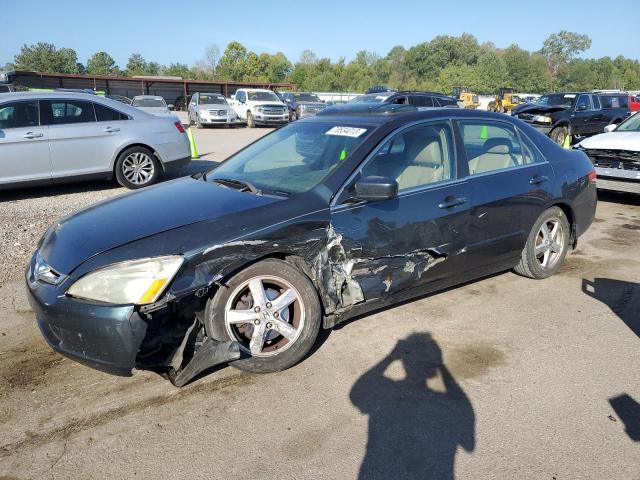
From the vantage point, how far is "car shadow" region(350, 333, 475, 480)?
2.41 m

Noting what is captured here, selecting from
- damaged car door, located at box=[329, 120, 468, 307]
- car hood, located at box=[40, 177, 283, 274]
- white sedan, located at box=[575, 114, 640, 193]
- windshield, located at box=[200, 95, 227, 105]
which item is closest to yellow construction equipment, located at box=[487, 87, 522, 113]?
windshield, located at box=[200, 95, 227, 105]

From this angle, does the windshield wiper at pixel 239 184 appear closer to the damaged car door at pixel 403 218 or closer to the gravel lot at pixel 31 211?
the damaged car door at pixel 403 218

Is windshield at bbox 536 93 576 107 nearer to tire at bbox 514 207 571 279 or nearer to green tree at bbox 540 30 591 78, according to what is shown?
tire at bbox 514 207 571 279

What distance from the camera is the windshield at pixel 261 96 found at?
25.9 meters

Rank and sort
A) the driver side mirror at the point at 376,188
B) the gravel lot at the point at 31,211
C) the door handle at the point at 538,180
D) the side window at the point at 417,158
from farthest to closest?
the gravel lot at the point at 31,211 → the door handle at the point at 538,180 → the side window at the point at 417,158 → the driver side mirror at the point at 376,188

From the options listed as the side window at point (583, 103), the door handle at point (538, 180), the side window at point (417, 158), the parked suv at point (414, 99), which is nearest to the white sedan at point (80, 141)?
the side window at point (417, 158)

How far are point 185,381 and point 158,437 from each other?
1.11 feet

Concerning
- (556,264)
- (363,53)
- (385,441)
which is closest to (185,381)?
(385,441)

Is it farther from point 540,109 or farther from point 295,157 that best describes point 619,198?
point 540,109

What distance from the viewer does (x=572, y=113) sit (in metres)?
15.9

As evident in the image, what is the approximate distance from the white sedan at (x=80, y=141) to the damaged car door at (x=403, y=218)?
19.8 feet

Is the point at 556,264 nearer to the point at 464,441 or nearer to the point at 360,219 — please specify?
the point at 360,219

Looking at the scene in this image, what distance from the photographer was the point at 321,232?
3271mm

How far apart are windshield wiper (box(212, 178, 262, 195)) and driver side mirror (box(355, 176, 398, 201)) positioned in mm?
715
